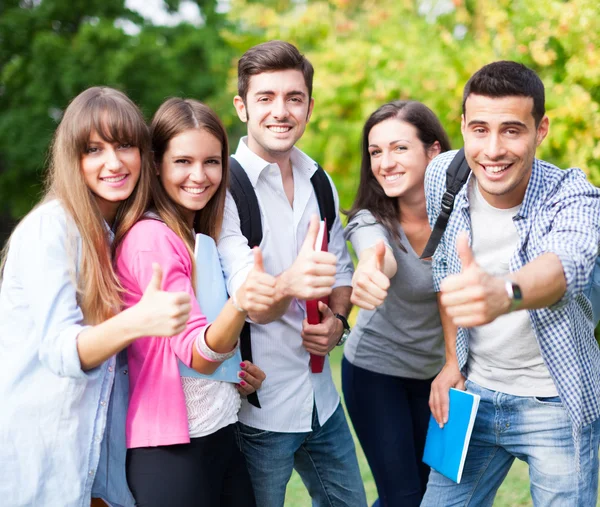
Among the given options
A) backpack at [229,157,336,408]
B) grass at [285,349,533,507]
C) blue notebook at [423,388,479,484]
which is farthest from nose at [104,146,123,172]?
→ grass at [285,349,533,507]

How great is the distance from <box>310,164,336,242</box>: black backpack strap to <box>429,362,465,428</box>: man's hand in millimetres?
825

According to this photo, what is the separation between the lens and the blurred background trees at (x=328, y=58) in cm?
621

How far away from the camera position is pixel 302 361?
3178mm

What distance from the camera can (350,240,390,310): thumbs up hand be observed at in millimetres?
2467

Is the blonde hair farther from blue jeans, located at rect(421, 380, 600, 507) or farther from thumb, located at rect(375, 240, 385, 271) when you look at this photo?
blue jeans, located at rect(421, 380, 600, 507)

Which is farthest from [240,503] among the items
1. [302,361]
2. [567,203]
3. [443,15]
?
[443,15]

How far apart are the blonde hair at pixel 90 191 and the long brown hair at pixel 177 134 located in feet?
0.35

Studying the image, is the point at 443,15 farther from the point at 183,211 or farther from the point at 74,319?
the point at 74,319

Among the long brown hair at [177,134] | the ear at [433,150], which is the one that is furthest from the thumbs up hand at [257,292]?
the ear at [433,150]

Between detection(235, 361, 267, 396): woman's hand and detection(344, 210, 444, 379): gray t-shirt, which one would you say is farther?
detection(344, 210, 444, 379): gray t-shirt

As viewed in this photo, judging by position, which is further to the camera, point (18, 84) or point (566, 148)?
point (18, 84)

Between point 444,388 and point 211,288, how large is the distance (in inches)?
44.2

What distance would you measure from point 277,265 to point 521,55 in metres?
4.77

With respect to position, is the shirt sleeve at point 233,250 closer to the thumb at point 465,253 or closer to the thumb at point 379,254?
the thumb at point 379,254
